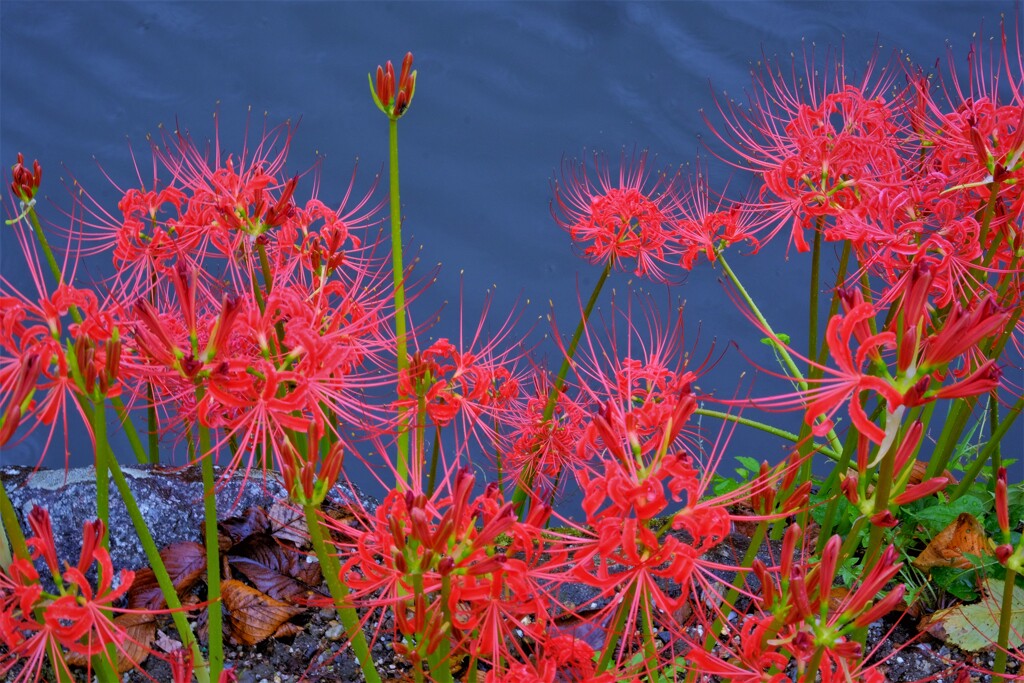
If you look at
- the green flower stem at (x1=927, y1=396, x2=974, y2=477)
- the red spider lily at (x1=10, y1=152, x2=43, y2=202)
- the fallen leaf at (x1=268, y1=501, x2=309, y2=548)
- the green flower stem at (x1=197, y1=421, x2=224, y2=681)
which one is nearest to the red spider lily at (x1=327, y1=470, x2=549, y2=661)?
the green flower stem at (x1=197, y1=421, x2=224, y2=681)

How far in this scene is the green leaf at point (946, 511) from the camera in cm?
176

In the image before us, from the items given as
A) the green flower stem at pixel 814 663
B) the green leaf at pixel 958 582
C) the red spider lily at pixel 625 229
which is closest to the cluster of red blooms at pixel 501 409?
the green flower stem at pixel 814 663

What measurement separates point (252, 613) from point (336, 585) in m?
0.72

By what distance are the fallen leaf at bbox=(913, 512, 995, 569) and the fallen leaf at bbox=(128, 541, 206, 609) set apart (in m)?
1.19

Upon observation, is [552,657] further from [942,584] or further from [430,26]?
[430,26]

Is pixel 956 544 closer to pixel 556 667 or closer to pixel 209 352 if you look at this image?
pixel 556 667

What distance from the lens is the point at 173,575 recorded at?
5.27 feet

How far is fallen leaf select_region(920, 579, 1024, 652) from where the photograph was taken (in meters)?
1.60

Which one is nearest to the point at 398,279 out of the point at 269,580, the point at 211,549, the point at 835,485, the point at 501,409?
the point at 501,409

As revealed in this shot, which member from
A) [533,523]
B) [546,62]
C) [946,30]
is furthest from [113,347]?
[946,30]

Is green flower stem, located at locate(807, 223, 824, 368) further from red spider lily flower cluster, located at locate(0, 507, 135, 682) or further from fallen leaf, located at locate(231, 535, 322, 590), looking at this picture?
red spider lily flower cluster, located at locate(0, 507, 135, 682)

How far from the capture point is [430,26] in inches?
115

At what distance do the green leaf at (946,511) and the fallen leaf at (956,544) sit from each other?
0.01 m

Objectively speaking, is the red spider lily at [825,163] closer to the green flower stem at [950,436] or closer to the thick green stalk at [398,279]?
the green flower stem at [950,436]
